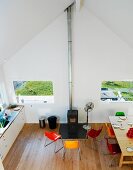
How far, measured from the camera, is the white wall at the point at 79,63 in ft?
20.0

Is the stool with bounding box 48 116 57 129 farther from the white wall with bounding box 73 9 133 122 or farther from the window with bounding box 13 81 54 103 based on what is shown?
the white wall with bounding box 73 9 133 122

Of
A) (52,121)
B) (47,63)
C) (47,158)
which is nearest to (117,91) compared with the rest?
(52,121)

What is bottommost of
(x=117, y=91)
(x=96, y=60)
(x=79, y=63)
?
(x=117, y=91)

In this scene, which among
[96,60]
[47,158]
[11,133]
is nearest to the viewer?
[47,158]

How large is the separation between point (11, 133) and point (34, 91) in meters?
2.01

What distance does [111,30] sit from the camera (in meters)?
5.96

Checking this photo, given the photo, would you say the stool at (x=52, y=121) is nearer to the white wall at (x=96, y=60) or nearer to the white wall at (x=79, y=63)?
the white wall at (x=79, y=63)

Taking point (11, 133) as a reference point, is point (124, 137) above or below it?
above

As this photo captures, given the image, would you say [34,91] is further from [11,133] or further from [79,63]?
[79,63]

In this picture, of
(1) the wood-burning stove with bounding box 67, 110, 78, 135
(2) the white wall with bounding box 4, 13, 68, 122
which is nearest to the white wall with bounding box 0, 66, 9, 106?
(2) the white wall with bounding box 4, 13, 68, 122

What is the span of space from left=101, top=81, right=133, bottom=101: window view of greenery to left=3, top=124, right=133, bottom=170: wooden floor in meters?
2.11

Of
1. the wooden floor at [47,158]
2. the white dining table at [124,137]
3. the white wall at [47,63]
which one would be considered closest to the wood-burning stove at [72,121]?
the wooden floor at [47,158]

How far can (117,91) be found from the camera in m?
7.07

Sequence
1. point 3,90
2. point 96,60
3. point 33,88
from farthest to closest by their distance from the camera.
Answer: point 33,88, point 3,90, point 96,60
